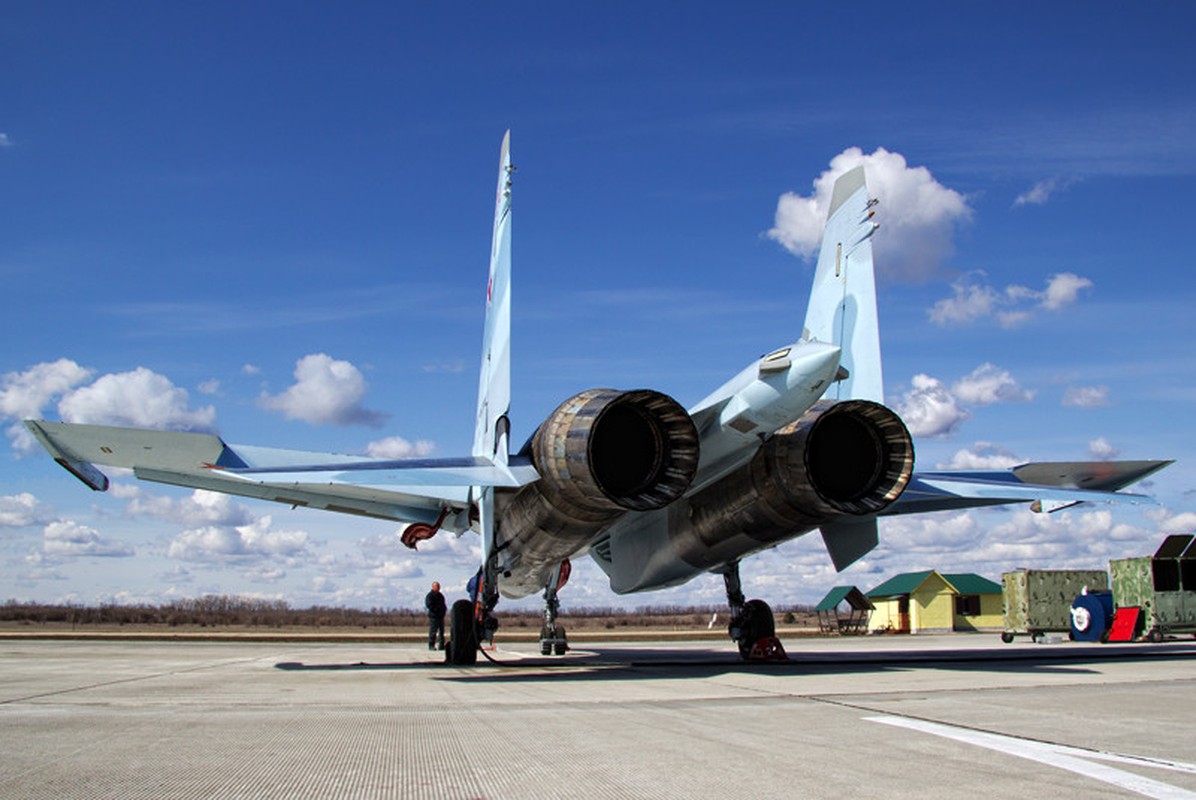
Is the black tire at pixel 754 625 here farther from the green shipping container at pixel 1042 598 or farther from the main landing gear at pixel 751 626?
the green shipping container at pixel 1042 598

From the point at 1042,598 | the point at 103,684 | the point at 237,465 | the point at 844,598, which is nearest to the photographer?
the point at 103,684

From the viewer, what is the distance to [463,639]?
13.2 meters

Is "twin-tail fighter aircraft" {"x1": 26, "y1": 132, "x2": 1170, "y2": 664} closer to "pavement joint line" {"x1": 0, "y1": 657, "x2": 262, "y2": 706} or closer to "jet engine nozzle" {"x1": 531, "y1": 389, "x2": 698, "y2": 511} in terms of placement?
"jet engine nozzle" {"x1": 531, "y1": 389, "x2": 698, "y2": 511}

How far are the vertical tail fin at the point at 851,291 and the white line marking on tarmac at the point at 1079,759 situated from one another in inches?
285

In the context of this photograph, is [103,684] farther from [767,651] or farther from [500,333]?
[767,651]

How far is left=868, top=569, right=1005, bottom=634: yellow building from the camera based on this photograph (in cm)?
3356

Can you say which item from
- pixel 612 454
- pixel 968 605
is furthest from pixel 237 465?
pixel 968 605

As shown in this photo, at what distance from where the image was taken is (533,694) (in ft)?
27.4

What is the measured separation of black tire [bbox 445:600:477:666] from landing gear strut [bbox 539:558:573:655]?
114 inches

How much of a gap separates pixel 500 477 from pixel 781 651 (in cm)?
527

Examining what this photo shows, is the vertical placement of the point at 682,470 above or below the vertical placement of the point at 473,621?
above

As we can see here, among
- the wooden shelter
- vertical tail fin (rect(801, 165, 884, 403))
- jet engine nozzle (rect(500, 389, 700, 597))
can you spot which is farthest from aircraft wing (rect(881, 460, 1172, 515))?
the wooden shelter

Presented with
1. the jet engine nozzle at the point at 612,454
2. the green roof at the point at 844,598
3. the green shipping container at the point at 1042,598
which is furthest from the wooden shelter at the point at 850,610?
the jet engine nozzle at the point at 612,454

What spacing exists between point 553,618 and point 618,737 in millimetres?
11534
